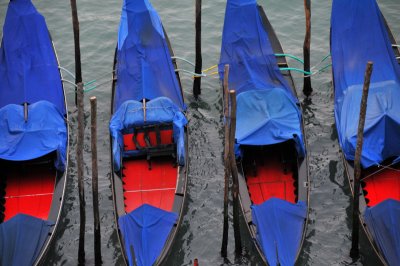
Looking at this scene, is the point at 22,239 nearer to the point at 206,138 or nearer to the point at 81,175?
the point at 81,175

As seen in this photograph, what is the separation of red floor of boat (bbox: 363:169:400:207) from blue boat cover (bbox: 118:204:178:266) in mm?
3723

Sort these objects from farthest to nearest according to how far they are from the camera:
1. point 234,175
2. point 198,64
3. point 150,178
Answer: point 198,64 < point 150,178 < point 234,175

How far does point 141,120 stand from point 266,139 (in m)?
2.51

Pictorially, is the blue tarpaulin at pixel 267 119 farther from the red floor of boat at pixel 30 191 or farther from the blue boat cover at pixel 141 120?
the red floor of boat at pixel 30 191

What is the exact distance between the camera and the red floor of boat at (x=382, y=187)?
1420 cm

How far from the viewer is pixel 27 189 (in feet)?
48.1

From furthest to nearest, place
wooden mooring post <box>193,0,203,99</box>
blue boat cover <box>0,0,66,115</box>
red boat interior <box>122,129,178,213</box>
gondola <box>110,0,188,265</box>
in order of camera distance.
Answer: wooden mooring post <box>193,0,203,99</box>, blue boat cover <box>0,0,66,115</box>, red boat interior <box>122,129,178,213</box>, gondola <box>110,0,188,265</box>

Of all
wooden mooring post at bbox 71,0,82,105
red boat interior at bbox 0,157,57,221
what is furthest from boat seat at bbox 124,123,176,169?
wooden mooring post at bbox 71,0,82,105

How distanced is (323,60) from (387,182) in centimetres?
499

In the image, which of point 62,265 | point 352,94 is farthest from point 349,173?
point 62,265

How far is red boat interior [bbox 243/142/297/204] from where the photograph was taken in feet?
47.5

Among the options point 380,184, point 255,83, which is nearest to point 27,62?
point 255,83

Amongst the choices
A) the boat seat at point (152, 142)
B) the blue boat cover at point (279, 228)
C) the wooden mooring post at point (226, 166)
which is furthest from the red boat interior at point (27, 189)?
the blue boat cover at point (279, 228)

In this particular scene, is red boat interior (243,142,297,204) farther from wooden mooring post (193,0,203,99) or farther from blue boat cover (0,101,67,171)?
blue boat cover (0,101,67,171)
